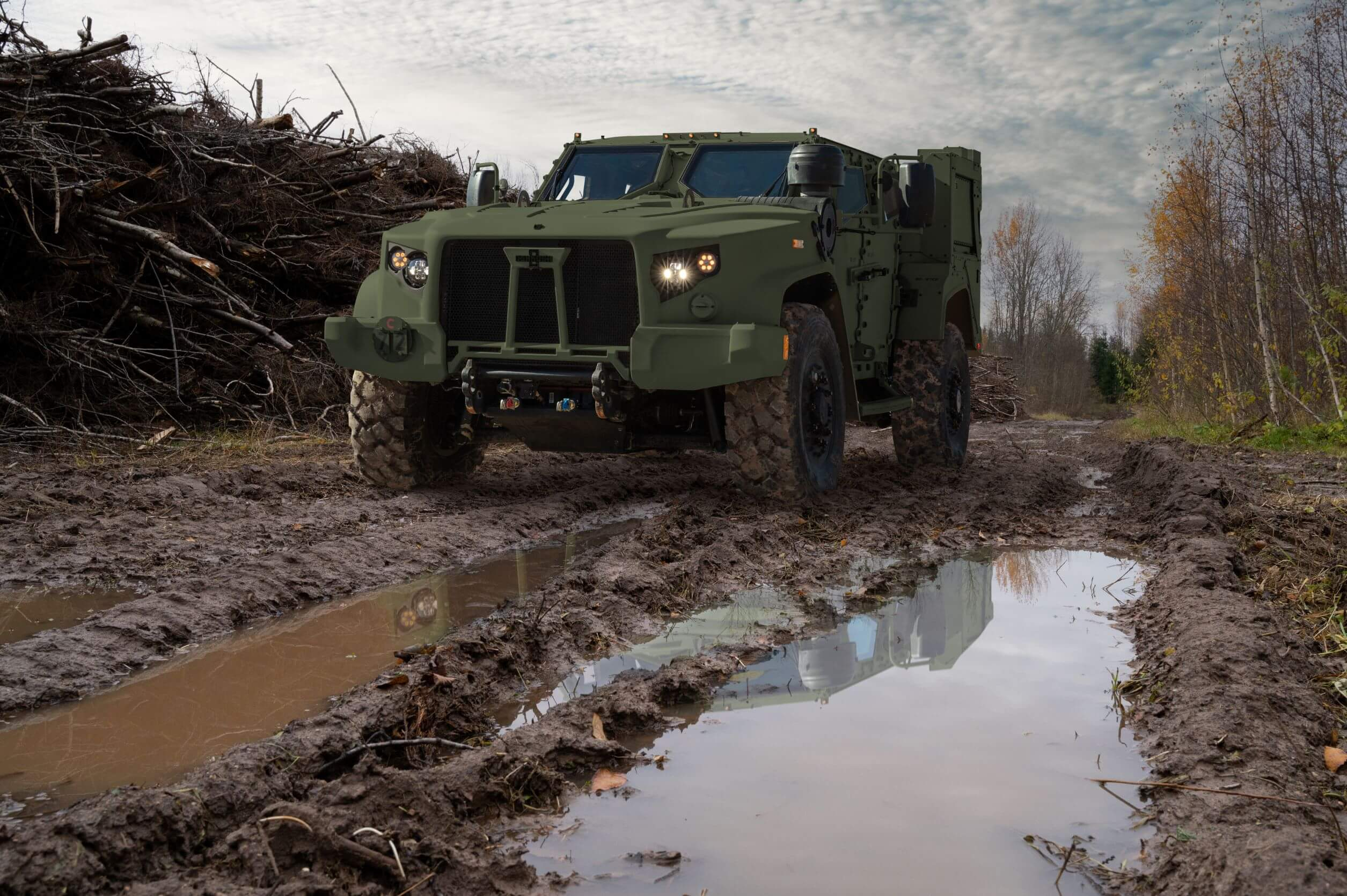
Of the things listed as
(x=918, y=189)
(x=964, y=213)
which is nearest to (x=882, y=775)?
(x=918, y=189)

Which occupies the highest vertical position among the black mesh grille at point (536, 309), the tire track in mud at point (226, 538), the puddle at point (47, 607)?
the black mesh grille at point (536, 309)

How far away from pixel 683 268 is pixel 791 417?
1070mm

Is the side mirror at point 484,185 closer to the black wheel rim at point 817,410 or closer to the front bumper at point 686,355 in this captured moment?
the front bumper at point 686,355

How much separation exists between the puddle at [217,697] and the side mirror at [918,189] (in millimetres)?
4413

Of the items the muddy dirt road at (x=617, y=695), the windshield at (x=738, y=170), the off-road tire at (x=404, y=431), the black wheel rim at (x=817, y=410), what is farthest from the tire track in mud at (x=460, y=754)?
the windshield at (x=738, y=170)

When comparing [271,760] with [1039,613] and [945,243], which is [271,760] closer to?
[1039,613]

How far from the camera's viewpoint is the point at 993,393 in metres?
25.0

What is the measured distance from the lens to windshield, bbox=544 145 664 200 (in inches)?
322

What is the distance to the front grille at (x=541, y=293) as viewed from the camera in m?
6.76

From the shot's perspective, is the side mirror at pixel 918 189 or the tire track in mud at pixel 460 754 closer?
the tire track in mud at pixel 460 754

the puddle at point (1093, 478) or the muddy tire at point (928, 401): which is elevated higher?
the muddy tire at point (928, 401)

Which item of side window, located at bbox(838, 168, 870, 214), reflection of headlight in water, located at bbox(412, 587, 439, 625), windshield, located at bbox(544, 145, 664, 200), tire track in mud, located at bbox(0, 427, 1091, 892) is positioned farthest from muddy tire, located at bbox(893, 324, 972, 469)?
reflection of headlight in water, located at bbox(412, 587, 439, 625)

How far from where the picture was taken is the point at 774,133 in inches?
331

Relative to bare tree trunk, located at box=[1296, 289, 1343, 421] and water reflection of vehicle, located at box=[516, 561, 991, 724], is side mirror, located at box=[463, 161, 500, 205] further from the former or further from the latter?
bare tree trunk, located at box=[1296, 289, 1343, 421]
